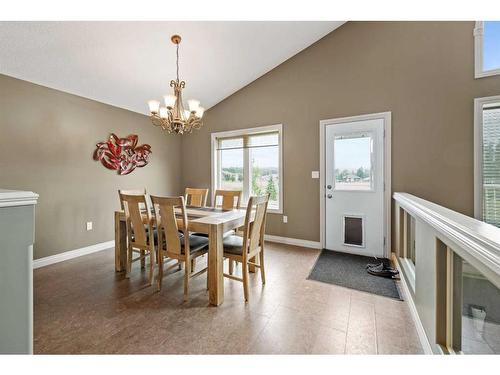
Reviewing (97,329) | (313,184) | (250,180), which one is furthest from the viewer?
(250,180)

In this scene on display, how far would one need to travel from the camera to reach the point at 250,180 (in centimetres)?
436

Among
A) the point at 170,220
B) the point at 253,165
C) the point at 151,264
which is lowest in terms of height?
the point at 151,264

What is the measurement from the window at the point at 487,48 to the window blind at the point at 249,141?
2644 millimetres

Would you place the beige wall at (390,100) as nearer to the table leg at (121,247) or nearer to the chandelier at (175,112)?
the chandelier at (175,112)

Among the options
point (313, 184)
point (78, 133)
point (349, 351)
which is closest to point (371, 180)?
point (313, 184)

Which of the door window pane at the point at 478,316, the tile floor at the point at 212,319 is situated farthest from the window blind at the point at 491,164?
the door window pane at the point at 478,316

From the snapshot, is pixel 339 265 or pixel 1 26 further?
pixel 339 265

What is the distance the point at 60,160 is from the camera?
314cm

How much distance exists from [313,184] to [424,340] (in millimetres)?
2425

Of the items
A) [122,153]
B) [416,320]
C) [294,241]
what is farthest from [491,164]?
[122,153]

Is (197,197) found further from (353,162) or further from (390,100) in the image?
(390,100)

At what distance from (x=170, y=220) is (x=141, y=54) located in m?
2.28

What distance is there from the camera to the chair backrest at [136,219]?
7.54 feet

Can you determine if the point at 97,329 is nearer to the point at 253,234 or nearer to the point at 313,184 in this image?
the point at 253,234
